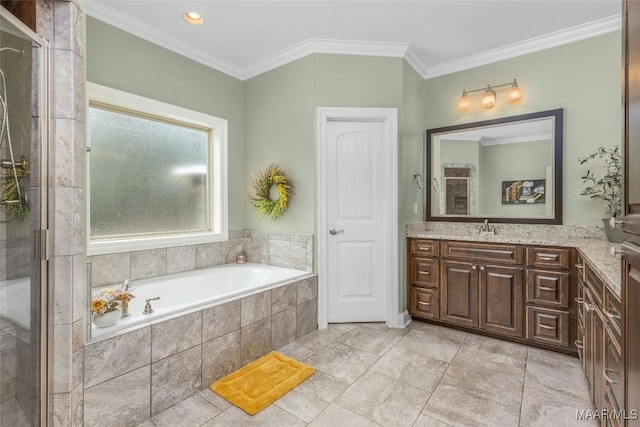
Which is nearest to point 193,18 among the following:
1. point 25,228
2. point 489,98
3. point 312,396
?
point 25,228

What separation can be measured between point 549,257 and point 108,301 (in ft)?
10.1

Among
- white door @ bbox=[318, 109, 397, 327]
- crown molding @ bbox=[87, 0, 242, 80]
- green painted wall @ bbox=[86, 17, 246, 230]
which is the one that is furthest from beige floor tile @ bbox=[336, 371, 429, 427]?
crown molding @ bbox=[87, 0, 242, 80]

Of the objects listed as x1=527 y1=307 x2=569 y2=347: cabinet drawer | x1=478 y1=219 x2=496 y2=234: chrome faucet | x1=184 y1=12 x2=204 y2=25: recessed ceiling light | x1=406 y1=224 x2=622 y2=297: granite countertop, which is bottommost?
x1=527 y1=307 x2=569 y2=347: cabinet drawer

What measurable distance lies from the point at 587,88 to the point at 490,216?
52.7 inches

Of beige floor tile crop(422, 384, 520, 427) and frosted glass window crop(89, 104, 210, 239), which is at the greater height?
frosted glass window crop(89, 104, 210, 239)

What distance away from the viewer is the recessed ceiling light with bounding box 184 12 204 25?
2.52 meters

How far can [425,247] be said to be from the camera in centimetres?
303

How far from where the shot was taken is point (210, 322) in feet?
6.76

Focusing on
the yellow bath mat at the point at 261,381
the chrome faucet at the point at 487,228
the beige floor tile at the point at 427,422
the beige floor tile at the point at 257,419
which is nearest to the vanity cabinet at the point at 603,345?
the beige floor tile at the point at 427,422

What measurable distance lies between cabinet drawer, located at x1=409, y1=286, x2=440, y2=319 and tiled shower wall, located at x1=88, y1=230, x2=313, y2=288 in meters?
1.09

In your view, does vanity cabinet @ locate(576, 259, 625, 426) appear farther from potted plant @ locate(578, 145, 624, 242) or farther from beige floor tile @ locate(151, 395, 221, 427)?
beige floor tile @ locate(151, 395, 221, 427)

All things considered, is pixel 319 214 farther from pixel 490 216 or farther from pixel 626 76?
pixel 626 76

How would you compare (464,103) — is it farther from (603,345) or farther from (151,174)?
(151,174)

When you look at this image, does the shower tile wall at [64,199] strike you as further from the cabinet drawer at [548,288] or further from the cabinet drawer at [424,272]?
the cabinet drawer at [548,288]
